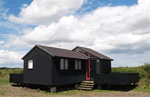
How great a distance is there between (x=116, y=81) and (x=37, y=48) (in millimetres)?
9351

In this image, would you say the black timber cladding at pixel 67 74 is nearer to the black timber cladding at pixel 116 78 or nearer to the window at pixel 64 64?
the window at pixel 64 64

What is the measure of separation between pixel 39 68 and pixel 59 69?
222 cm

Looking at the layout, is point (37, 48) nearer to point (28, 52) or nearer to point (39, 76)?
point (28, 52)

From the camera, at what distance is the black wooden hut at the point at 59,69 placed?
55.3 feet

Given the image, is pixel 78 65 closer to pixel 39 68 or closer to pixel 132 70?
pixel 39 68

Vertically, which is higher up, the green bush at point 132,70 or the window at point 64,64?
the window at point 64,64

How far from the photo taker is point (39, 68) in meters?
17.8

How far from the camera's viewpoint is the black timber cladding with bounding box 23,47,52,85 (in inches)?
661

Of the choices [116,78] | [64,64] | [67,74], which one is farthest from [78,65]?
[116,78]

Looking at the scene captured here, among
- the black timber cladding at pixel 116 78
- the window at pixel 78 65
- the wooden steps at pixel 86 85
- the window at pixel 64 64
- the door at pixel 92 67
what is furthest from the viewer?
the door at pixel 92 67

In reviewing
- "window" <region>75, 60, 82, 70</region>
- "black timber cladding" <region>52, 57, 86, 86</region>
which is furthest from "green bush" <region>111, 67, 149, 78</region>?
"window" <region>75, 60, 82, 70</region>

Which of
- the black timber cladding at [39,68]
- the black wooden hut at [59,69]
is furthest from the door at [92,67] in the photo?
the black timber cladding at [39,68]

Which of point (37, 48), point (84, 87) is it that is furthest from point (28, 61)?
point (84, 87)

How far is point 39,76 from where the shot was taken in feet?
58.0
